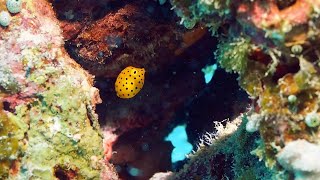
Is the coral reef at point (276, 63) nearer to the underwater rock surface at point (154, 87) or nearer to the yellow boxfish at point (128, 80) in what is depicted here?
the underwater rock surface at point (154, 87)

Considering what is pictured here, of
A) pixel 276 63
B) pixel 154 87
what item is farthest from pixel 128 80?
pixel 276 63

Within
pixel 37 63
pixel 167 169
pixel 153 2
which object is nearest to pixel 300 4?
pixel 153 2

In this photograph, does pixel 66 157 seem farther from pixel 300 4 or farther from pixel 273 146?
pixel 300 4

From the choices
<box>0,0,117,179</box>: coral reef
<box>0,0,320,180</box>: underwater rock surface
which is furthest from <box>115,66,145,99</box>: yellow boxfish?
<box>0,0,117,179</box>: coral reef

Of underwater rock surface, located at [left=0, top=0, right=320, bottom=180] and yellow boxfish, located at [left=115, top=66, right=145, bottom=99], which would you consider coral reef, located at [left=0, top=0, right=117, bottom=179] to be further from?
yellow boxfish, located at [left=115, top=66, right=145, bottom=99]

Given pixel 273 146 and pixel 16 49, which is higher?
pixel 16 49

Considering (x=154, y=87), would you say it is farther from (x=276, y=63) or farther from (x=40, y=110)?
(x=276, y=63)

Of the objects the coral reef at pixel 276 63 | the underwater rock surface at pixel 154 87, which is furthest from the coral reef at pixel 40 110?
the coral reef at pixel 276 63

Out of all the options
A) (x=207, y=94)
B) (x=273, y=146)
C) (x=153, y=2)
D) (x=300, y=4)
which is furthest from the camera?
(x=207, y=94)
